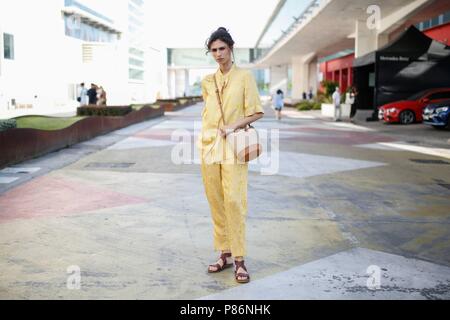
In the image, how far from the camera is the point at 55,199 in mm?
7762

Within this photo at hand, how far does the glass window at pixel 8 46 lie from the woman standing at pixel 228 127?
40.2 meters

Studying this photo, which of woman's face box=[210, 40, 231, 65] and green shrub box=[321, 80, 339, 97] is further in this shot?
green shrub box=[321, 80, 339, 97]

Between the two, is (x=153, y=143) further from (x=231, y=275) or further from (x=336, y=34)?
(x=336, y=34)

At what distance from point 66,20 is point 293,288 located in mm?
63803

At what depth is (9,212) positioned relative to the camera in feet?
22.7

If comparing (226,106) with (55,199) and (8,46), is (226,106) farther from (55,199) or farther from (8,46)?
(8,46)

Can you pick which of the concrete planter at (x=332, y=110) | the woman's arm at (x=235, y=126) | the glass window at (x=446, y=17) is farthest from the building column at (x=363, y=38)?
the woman's arm at (x=235, y=126)

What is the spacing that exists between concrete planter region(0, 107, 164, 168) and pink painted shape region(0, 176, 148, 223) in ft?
6.89

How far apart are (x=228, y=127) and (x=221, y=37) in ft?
2.35

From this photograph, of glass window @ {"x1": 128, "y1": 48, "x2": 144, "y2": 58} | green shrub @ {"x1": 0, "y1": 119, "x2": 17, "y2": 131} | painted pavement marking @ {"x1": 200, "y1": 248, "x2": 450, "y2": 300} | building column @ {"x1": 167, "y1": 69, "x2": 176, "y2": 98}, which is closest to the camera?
painted pavement marking @ {"x1": 200, "y1": 248, "x2": 450, "y2": 300}

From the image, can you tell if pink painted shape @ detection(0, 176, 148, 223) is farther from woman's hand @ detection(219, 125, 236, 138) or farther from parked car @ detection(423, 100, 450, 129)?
parked car @ detection(423, 100, 450, 129)

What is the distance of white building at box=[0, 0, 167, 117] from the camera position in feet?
137

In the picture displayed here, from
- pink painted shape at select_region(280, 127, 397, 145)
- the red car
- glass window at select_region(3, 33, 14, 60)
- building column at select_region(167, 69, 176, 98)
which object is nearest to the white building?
glass window at select_region(3, 33, 14, 60)

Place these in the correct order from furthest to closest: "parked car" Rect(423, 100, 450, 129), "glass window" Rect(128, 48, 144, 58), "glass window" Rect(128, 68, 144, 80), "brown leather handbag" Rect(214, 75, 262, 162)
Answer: "glass window" Rect(128, 48, 144, 58), "glass window" Rect(128, 68, 144, 80), "parked car" Rect(423, 100, 450, 129), "brown leather handbag" Rect(214, 75, 262, 162)
